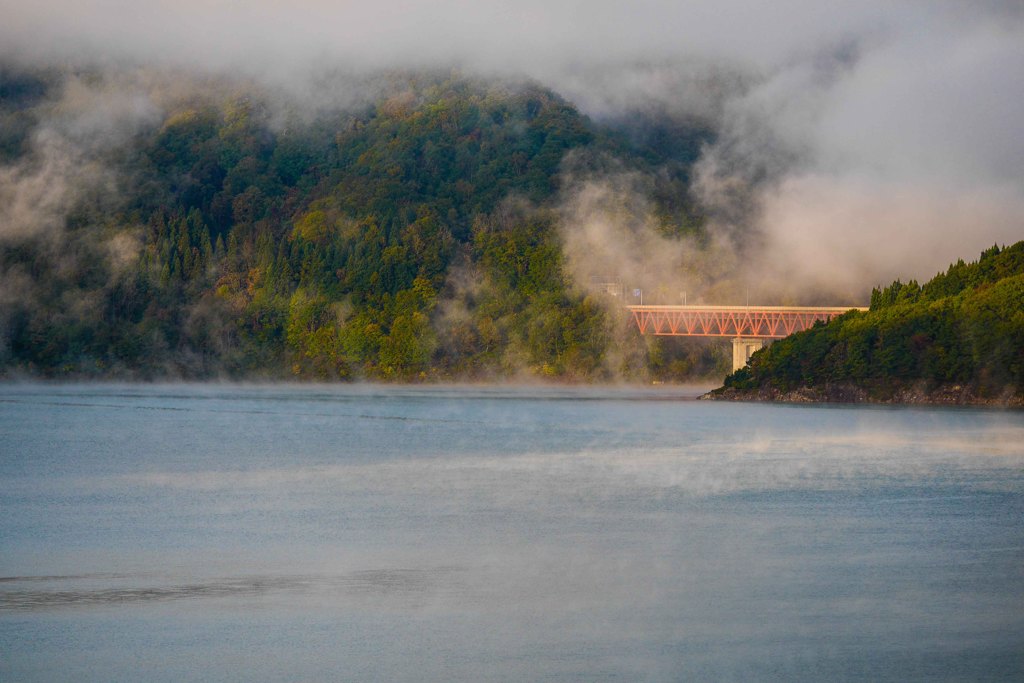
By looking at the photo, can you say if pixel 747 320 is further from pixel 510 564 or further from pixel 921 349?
pixel 510 564

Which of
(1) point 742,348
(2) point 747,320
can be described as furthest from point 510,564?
(2) point 747,320

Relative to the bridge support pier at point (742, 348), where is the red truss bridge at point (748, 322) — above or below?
above

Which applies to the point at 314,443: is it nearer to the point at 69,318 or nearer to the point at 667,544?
the point at 667,544

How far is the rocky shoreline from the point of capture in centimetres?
7831

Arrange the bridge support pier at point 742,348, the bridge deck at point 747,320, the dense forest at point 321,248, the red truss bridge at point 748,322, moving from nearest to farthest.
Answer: the bridge support pier at point 742,348 → the red truss bridge at point 748,322 → the bridge deck at point 747,320 → the dense forest at point 321,248

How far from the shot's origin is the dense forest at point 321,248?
439 feet

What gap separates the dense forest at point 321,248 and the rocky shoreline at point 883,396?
37.4 m

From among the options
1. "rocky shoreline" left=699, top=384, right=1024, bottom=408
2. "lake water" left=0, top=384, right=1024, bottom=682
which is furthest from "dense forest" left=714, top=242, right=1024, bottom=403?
"lake water" left=0, top=384, right=1024, bottom=682

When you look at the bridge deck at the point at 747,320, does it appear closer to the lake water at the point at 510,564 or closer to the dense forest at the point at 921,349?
the dense forest at the point at 921,349

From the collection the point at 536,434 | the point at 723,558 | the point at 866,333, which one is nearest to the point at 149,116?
the point at 866,333

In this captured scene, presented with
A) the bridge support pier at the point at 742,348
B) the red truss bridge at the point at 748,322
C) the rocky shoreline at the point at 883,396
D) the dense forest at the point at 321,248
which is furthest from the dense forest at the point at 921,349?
the dense forest at the point at 321,248

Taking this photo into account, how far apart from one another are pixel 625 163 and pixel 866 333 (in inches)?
3614

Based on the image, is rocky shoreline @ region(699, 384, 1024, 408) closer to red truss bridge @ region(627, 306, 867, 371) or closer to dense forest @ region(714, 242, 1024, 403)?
dense forest @ region(714, 242, 1024, 403)

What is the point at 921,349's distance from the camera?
82125 millimetres
